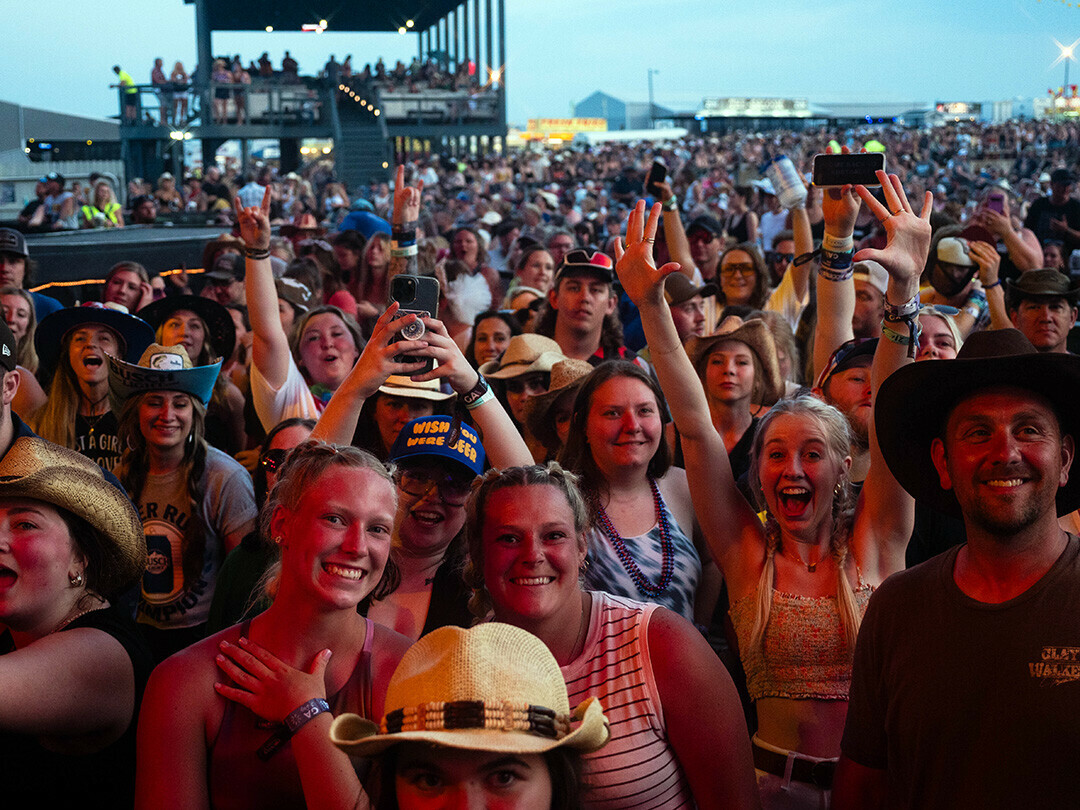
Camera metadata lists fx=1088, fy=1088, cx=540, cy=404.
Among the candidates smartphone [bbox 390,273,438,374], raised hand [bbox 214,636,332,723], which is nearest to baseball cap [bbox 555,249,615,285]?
smartphone [bbox 390,273,438,374]

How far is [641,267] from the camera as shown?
3.11m

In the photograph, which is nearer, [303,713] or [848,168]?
[303,713]

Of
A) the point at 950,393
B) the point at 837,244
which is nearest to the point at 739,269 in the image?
the point at 837,244

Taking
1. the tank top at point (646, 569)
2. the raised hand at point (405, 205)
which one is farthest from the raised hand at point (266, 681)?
the raised hand at point (405, 205)

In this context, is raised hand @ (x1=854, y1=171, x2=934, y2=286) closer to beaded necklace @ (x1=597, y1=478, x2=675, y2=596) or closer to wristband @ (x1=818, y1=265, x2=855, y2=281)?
wristband @ (x1=818, y1=265, x2=855, y2=281)

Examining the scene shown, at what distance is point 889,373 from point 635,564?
0.89 m

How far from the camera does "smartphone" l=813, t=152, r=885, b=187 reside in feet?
11.8

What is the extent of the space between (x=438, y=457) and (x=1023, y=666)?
1.69 meters

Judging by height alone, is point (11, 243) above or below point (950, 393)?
above

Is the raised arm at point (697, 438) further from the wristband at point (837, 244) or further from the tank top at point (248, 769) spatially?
the tank top at point (248, 769)

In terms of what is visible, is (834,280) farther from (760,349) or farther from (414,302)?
(414,302)

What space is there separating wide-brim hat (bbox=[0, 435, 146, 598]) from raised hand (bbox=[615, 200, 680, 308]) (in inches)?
56.6

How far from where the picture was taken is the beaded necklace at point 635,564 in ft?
10.2

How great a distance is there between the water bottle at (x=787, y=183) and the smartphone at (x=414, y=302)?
3.73 metres
